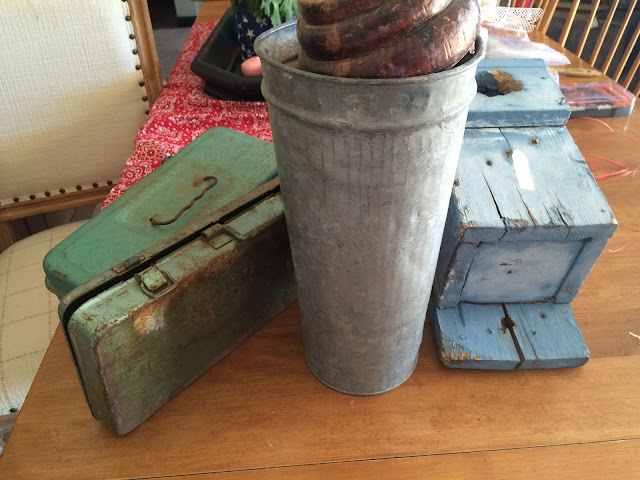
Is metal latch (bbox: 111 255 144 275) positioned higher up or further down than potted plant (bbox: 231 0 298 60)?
further down

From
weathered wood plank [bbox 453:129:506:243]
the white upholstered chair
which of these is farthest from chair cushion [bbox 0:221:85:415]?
weathered wood plank [bbox 453:129:506:243]

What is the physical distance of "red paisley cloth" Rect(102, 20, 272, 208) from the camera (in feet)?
3.50

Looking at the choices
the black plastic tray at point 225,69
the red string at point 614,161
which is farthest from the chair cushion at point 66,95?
the red string at point 614,161

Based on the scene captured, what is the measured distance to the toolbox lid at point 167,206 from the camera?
66 centimetres

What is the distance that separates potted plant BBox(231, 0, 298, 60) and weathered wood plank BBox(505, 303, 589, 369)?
82cm

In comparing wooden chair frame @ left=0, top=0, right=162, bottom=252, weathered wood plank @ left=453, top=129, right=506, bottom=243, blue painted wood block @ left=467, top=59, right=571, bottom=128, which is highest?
blue painted wood block @ left=467, top=59, right=571, bottom=128

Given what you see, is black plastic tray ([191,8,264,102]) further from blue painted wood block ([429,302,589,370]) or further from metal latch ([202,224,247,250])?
blue painted wood block ([429,302,589,370])

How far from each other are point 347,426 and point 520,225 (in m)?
0.33

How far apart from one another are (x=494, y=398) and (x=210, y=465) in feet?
1.19

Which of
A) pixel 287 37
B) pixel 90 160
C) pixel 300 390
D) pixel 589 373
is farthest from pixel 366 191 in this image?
pixel 90 160

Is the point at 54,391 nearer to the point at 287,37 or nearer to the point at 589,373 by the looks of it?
the point at 287,37

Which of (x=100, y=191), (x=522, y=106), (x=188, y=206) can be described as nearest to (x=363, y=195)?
(x=188, y=206)

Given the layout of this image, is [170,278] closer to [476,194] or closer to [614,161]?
[476,194]

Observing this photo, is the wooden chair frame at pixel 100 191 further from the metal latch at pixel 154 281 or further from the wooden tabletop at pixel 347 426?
the metal latch at pixel 154 281
